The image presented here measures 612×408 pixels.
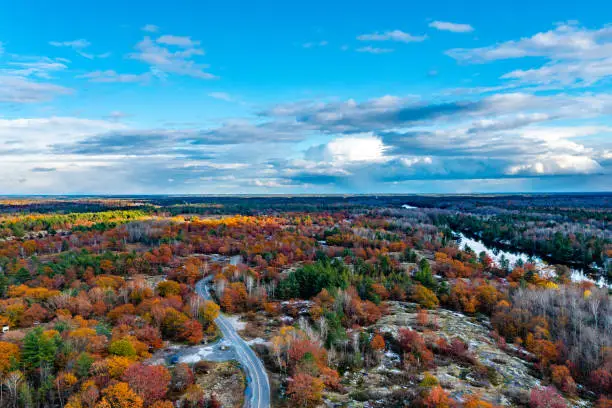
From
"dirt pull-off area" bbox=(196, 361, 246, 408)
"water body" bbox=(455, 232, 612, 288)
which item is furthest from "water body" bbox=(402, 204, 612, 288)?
"dirt pull-off area" bbox=(196, 361, 246, 408)

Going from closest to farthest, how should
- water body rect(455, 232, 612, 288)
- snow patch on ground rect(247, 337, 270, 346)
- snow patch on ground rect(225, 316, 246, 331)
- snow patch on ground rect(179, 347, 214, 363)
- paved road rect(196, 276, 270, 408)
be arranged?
paved road rect(196, 276, 270, 408)
snow patch on ground rect(179, 347, 214, 363)
snow patch on ground rect(247, 337, 270, 346)
snow patch on ground rect(225, 316, 246, 331)
water body rect(455, 232, 612, 288)

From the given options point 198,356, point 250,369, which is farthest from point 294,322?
point 198,356

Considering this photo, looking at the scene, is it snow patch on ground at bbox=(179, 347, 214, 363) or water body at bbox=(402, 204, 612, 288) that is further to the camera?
water body at bbox=(402, 204, 612, 288)

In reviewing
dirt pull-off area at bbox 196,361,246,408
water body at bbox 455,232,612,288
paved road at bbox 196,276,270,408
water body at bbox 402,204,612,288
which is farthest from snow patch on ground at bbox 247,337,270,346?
water body at bbox 455,232,612,288

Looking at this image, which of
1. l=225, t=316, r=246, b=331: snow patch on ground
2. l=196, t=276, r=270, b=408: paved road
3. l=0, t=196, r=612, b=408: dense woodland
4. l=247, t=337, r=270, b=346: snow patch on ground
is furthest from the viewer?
l=225, t=316, r=246, b=331: snow patch on ground

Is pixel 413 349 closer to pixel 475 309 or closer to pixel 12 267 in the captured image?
pixel 475 309

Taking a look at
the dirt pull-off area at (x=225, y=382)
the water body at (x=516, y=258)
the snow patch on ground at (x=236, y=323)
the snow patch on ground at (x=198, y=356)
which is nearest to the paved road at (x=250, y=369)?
the snow patch on ground at (x=236, y=323)

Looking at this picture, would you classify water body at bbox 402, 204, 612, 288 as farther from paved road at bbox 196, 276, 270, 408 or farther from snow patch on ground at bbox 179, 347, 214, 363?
snow patch on ground at bbox 179, 347, 214, 363

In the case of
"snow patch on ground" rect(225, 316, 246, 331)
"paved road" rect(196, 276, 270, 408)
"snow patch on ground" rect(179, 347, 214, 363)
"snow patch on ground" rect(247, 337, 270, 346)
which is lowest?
"snow patch on ground" rect(225, 316, 246, 331)

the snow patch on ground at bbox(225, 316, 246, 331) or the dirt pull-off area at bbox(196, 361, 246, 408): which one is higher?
the dirt pull-off area at bbox(196, 361, 246, 408)

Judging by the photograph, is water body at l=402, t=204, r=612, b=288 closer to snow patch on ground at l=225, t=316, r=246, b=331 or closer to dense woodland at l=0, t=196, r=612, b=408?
dense woodland at l=0, t=196, r=612, b=408
